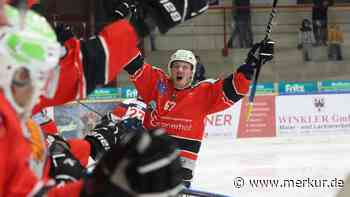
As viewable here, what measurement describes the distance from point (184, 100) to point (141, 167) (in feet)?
7.17

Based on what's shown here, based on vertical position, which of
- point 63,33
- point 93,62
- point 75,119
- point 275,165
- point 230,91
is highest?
point 63,33

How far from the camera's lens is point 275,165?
5027mm

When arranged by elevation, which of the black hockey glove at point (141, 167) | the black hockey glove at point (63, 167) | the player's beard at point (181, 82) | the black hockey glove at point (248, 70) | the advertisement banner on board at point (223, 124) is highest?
the black hockey glove at point (248, 70)

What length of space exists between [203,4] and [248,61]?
1.60m

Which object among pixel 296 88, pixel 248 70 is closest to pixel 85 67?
pixel 248 70

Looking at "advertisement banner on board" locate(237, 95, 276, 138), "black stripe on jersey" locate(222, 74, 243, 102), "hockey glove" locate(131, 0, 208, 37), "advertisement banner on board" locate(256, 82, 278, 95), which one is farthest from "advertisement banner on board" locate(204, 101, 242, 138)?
"hockey glove" locate(131, 0, 208, 37)

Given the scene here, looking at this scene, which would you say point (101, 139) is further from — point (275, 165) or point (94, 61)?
point (275, 165)

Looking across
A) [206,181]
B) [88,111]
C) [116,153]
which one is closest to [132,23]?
[116,153]

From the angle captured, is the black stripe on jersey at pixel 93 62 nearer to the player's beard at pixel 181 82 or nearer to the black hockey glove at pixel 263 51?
the black hockey glove at pixel 263 51

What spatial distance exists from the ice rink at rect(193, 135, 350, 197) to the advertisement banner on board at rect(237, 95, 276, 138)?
132mm

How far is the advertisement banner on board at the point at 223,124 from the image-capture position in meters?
6.49

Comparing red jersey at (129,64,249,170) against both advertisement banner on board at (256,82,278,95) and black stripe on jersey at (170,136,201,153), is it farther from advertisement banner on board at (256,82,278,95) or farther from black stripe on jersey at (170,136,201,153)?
advertisement banner on board at (256,82,278,95)

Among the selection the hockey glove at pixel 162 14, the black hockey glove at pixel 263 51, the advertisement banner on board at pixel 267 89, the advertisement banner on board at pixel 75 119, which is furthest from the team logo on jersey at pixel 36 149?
the advertisement banner on board at pixel 267 89

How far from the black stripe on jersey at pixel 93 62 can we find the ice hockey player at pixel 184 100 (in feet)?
5.58
